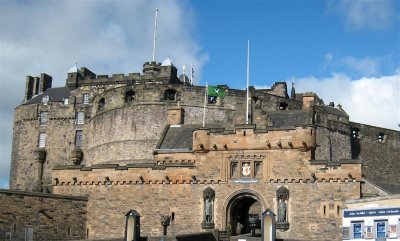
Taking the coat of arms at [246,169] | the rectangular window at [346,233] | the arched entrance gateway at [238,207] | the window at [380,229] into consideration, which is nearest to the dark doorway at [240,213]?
the arched entrance gateway at [238,207]

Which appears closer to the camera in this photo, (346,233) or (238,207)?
(346,233)

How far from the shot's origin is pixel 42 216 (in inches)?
1388

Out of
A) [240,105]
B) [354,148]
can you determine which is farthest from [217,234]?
[354,148]

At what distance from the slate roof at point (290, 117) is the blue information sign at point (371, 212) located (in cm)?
1523

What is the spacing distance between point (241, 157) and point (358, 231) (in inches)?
313

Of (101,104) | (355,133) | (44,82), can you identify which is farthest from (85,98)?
(355,133)

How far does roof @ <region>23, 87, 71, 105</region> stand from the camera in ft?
217

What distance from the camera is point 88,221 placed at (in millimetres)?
37281

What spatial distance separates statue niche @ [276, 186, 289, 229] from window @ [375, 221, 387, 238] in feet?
20.4

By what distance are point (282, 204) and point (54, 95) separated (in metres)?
38.2

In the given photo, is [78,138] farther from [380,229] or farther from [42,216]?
[380,229]

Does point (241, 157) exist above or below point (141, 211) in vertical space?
above

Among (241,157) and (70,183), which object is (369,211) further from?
(70,183)

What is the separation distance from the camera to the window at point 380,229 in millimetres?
28828
